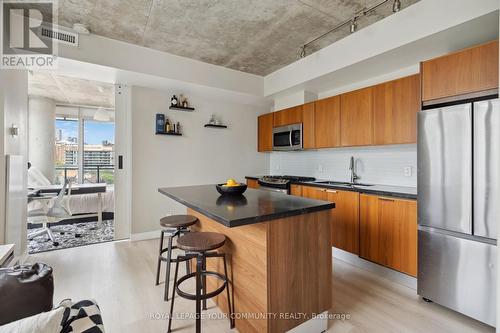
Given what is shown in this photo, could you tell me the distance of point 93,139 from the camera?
21.9ft

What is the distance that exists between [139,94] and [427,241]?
4.10 metres

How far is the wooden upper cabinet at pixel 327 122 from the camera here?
3.35 m

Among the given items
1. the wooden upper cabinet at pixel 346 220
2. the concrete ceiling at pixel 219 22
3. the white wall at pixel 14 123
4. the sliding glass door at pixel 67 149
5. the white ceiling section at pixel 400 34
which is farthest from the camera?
the sliding glass door at pixel 67 149

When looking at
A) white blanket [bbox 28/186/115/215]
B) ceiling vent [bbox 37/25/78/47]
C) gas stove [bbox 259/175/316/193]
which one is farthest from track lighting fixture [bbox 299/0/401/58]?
white blanket [bbox 28/186/115/215]

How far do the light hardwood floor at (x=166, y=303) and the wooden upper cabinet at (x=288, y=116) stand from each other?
89.0 inches

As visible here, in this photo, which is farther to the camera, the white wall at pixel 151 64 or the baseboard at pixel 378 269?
the white wall at pixel 151 64

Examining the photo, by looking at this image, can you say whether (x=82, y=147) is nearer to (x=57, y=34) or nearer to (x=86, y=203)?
(x=86, y=203)

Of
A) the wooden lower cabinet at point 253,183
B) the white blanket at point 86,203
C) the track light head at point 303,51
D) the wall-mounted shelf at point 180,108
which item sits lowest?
the white blanket at point 86,203

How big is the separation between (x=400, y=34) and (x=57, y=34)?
3.67 metres

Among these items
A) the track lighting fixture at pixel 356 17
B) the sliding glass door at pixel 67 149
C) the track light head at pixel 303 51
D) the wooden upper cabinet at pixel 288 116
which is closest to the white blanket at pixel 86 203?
the sliding glass door at pixel 67 149

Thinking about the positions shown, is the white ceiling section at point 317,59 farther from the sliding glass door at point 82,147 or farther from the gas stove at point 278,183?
the sliding glass door at point 82,147

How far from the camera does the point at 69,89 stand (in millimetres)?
5141

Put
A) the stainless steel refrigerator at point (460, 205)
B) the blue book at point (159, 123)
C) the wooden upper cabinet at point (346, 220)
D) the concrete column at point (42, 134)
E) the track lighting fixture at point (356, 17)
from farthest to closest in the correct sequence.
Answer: the concrete column at point (42, 134)
the blue book at point (159, 123)
the wooden upper cabinet at point (346, 220)
the track lighting fixture at point (356, 17)
the stainless steel refrigerator at point (460, 205)

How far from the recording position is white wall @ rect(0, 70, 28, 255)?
2.29 metres
